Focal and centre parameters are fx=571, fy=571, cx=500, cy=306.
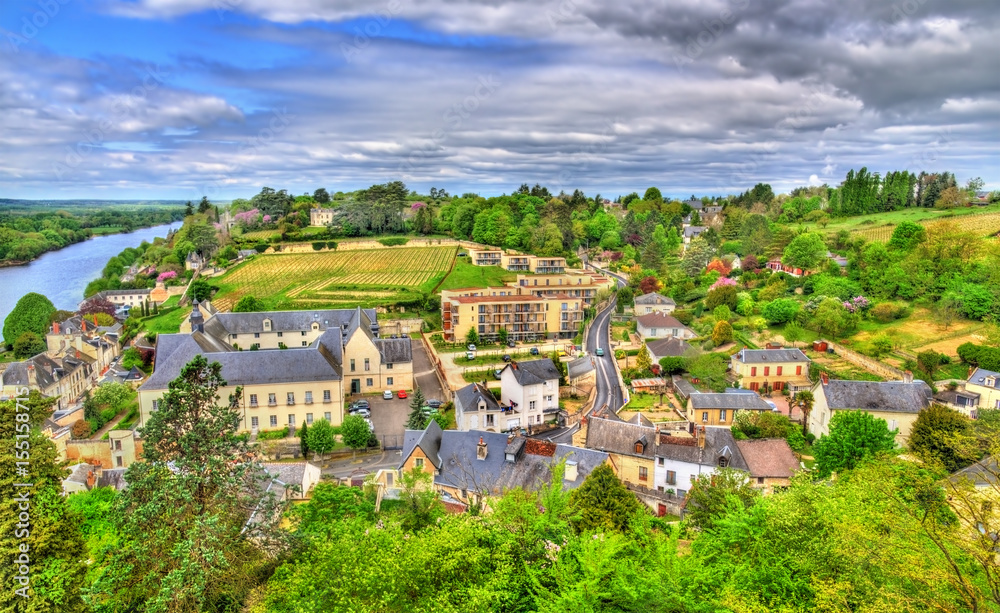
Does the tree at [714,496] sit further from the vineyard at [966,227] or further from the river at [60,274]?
the river at [60,274]

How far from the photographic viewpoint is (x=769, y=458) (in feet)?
104

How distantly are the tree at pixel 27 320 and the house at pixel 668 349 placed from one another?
68.3 m

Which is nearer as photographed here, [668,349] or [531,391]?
[531,391]

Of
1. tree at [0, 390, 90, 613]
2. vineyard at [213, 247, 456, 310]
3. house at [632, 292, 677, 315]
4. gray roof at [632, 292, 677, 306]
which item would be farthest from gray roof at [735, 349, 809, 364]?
tree at [0, 390, 90, 613]

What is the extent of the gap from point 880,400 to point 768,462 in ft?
41.2

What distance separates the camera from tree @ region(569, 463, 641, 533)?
22.1 metres

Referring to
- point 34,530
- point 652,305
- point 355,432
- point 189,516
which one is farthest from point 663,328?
point 34,530

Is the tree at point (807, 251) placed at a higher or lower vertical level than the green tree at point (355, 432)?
higher

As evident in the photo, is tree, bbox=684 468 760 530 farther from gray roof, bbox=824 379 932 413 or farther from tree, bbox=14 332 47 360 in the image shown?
tree, bbox=14 332 47 360

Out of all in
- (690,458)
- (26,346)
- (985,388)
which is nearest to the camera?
(690,458)

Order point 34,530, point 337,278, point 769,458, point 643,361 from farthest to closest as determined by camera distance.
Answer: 1. point 337,278
2. point 643,361
3. point 769,458
4. point 34,530

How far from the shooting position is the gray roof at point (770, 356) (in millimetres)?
46969

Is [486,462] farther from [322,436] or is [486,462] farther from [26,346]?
[26,346]

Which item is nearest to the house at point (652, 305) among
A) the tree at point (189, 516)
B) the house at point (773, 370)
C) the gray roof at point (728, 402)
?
the house at point (773, 370)
